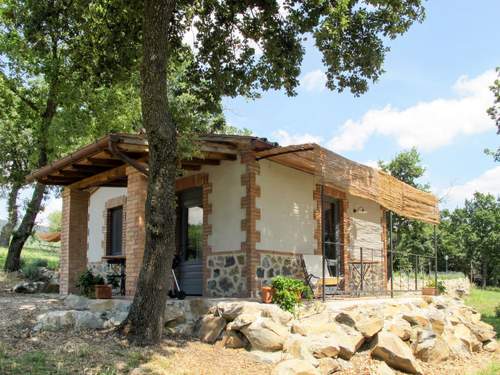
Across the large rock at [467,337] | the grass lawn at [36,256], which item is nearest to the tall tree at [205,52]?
the large rock at [467,337]

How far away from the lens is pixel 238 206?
1013 cm

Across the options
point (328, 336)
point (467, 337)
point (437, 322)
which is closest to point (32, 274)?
point (328, 336)

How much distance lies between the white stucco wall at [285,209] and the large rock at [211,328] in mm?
1965

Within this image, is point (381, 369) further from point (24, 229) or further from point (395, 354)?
point (24, 229)

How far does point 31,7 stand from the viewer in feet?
30.2

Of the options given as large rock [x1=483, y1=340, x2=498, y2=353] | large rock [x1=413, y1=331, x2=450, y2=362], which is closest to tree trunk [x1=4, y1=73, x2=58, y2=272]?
large rock [x1=413, y1=331, x2=450, y2=362]

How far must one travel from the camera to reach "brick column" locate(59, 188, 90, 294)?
12.0m

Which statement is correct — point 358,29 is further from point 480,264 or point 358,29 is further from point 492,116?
point 480,264

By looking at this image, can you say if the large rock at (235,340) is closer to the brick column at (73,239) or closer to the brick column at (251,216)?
the brick column at (251,216)

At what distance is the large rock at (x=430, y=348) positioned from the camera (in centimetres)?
903

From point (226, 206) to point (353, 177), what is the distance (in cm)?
265

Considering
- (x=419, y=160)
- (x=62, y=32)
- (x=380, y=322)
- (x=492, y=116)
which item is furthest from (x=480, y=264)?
(x=62, y=32)

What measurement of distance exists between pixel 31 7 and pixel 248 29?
13.2 ft

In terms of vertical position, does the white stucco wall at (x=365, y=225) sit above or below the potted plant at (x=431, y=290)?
above
